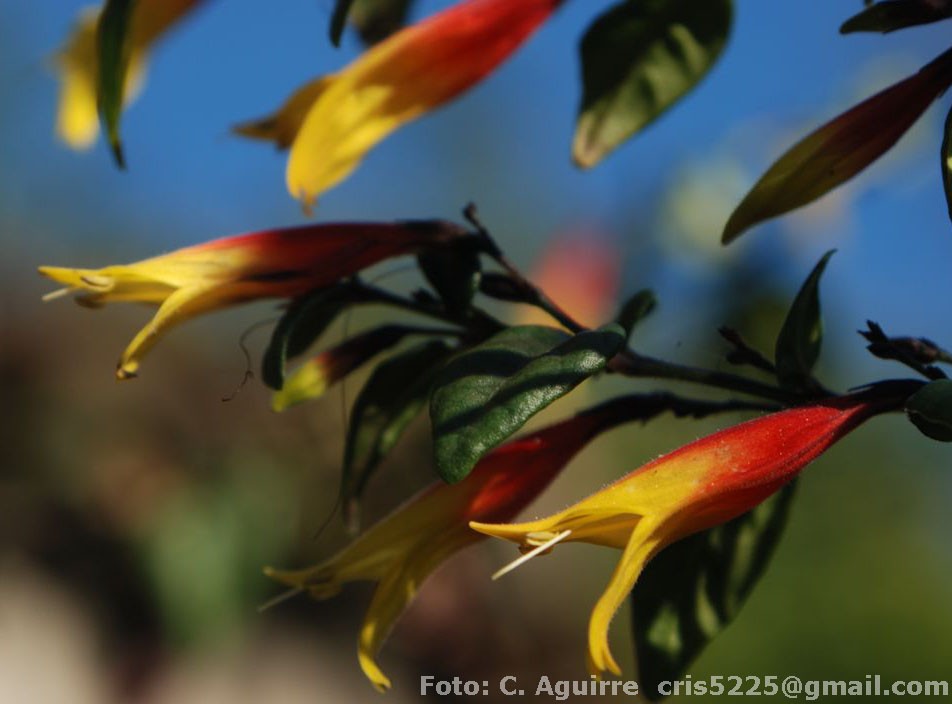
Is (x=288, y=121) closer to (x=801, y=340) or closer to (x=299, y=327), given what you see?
(x=299, y=327)

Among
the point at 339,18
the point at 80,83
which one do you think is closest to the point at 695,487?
the point at 339,18

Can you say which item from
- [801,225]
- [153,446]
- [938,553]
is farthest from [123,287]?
[938,553]

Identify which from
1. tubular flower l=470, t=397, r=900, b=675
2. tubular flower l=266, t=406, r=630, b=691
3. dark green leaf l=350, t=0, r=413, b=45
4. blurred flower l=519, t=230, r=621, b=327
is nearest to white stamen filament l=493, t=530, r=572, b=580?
tubular flower l=470, t=397, r=900, b=675

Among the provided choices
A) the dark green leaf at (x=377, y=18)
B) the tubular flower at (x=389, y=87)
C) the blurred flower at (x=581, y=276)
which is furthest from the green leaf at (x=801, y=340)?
the blurred flower at (x=581, y=276)

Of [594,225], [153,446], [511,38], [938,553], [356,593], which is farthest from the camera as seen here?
[938,553]

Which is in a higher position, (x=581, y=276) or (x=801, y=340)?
(x=801, y=340)

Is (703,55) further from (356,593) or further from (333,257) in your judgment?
(356,593)
